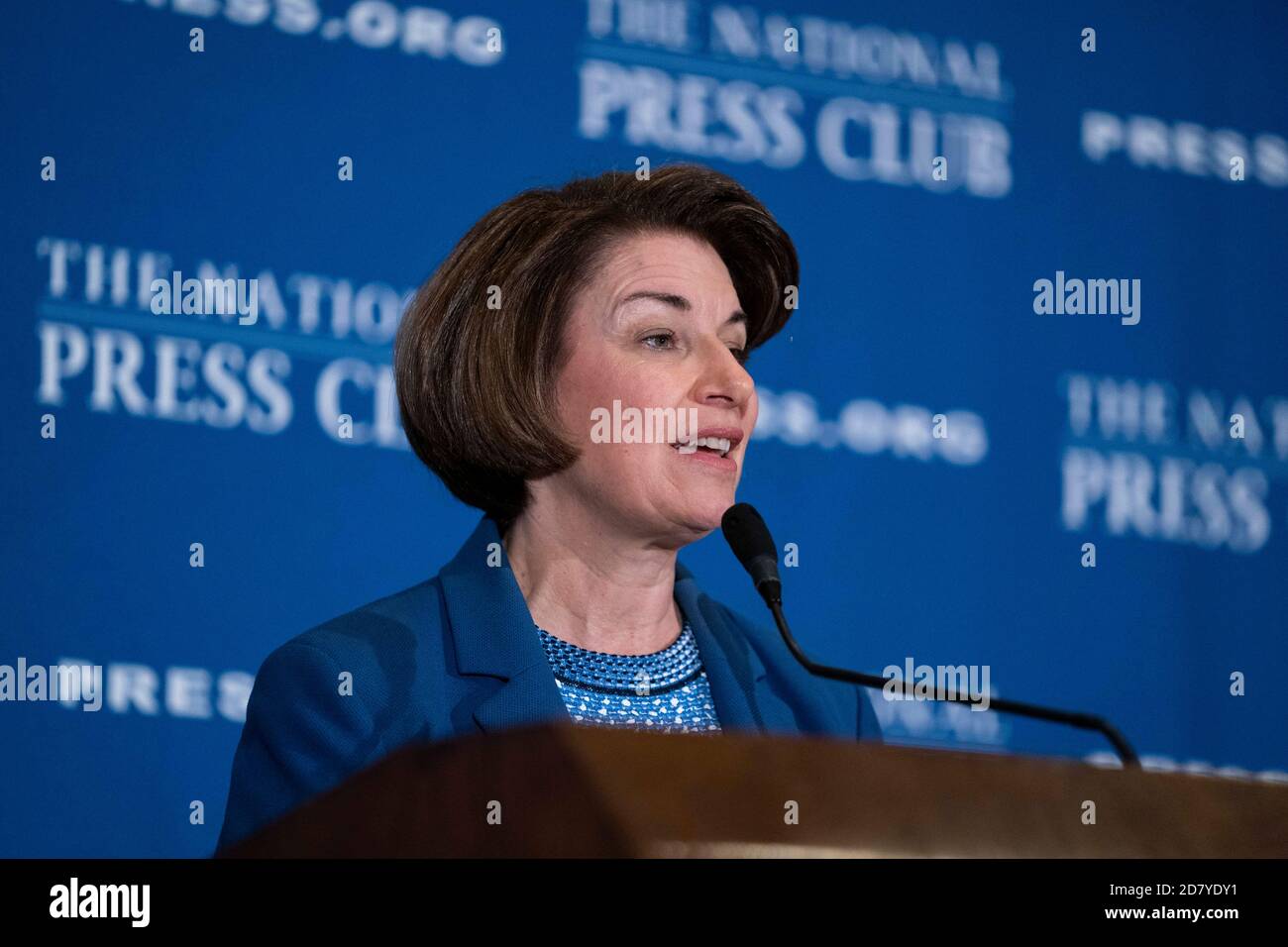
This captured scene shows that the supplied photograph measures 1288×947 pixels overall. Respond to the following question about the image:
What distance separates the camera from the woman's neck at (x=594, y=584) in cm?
200

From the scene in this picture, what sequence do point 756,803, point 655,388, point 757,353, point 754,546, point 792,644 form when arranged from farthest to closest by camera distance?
point 757,353
point 655,388
point 754,546
point 792,644
point 756,803

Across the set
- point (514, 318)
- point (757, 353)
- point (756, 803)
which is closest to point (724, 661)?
point (514, 318)

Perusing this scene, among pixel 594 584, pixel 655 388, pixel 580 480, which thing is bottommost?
pixel 594 584

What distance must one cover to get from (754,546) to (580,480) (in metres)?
0.34

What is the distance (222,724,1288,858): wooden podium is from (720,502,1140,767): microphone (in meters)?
0.35

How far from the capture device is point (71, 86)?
2.30 meters

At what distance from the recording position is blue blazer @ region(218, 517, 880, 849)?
1.75 m

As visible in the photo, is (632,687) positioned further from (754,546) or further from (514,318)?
(514,318)

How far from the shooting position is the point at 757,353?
2.59 meters

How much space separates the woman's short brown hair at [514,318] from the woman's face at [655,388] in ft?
0.10

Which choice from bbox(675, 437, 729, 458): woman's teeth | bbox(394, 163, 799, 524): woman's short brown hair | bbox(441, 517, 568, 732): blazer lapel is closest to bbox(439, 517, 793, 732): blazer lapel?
bbox(441, 517, 568, 732): blazer lapel
